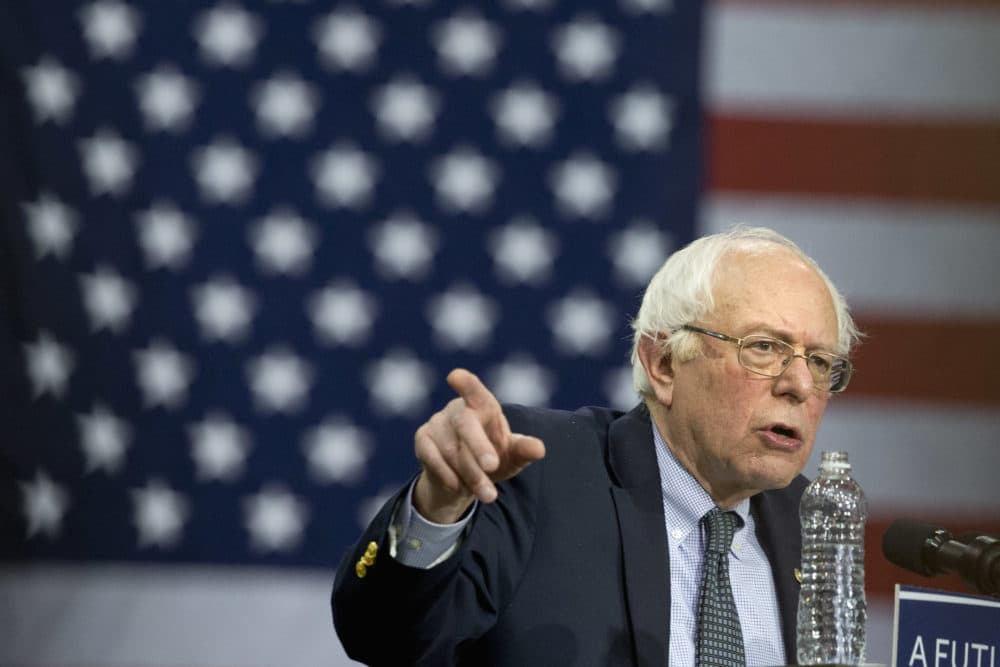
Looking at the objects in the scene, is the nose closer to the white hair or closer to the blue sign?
the white hair

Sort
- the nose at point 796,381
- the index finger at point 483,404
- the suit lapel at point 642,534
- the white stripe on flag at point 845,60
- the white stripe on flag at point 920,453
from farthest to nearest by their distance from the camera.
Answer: the white stripe on flag at point 845,60 < the white stripe on flag at point 920,453 < the nose at point 796,381 < the suit lapel at point 642,534 < the index finger at point 483,404

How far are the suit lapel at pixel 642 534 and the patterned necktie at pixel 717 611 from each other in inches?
2.5

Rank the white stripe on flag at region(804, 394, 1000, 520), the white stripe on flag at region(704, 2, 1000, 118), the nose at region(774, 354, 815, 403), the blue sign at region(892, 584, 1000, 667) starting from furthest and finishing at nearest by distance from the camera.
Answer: the white stripe on flag at region(704, 2, 1000, 118)
the white stripe on flag at region(804, 394, 1000, 520)
the nose at region(774, 354, 815, 403)
the blue sign at region(892, 584, 1000, 667)

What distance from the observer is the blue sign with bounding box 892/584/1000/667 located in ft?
5.67

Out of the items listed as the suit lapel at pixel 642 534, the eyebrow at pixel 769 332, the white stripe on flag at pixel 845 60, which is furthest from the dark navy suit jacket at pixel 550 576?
the white stripe on flag at pixel 845 60

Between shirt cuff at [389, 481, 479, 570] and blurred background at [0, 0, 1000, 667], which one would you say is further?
blurred background at [0, 0, 1000, 667]

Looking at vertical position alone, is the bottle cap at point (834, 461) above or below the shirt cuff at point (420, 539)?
above

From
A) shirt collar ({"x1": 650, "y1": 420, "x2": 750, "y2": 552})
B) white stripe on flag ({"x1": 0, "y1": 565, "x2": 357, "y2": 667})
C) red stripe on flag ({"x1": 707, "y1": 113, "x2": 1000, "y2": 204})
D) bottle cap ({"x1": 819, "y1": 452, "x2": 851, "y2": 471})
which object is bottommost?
white stripe on flag ({"x1": 0, "y1": 565, "x2": 357, "y2": 667})

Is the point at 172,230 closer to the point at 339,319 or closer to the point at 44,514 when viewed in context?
the point at 339,319

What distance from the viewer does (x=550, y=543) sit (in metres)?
2.07

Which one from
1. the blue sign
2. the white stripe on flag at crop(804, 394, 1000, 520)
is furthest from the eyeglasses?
the white stripe on flag at crop(804, 394, 1000, 520)

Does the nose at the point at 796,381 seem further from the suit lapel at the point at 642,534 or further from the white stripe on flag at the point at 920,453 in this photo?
the white stripe on flag at the point at 920,453

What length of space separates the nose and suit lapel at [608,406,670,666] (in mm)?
259

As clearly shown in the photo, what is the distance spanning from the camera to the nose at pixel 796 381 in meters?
2.12
